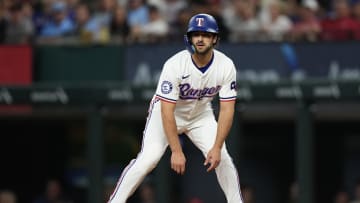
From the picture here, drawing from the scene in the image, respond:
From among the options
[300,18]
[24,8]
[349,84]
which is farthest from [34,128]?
[349,84]

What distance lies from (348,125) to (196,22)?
325 inches

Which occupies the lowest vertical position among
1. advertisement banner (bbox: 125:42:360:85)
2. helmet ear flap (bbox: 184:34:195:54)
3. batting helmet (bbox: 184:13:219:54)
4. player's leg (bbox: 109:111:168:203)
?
player's leg (bbox: 109:111:168:203)

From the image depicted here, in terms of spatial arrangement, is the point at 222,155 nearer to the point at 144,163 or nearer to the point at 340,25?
the point at 144,163

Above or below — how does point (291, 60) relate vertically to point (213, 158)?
above

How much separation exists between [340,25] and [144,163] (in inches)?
218

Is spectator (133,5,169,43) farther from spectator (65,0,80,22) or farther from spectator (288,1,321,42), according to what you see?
spectator (288,1,321,42)

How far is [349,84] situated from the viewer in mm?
11789

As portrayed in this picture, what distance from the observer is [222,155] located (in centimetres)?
838

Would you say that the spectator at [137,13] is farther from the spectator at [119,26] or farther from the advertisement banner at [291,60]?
the advertisement banner at [291,60]

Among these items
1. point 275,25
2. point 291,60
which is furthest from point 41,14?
point 291,60

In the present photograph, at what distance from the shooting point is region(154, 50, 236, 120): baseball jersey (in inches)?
322

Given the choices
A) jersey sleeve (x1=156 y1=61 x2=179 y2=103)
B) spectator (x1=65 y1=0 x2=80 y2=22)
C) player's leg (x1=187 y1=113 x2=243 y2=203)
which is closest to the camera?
jersey sleeve (x1=156 y1=61 x2=179 y2=103)

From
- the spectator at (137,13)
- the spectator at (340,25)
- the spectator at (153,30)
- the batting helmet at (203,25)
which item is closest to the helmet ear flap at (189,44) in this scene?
the batting helmet at (203,25)

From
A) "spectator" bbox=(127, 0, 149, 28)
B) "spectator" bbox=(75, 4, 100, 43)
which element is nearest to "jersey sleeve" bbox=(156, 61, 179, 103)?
"spectator" bbox=(127, 0, 149, 28)
